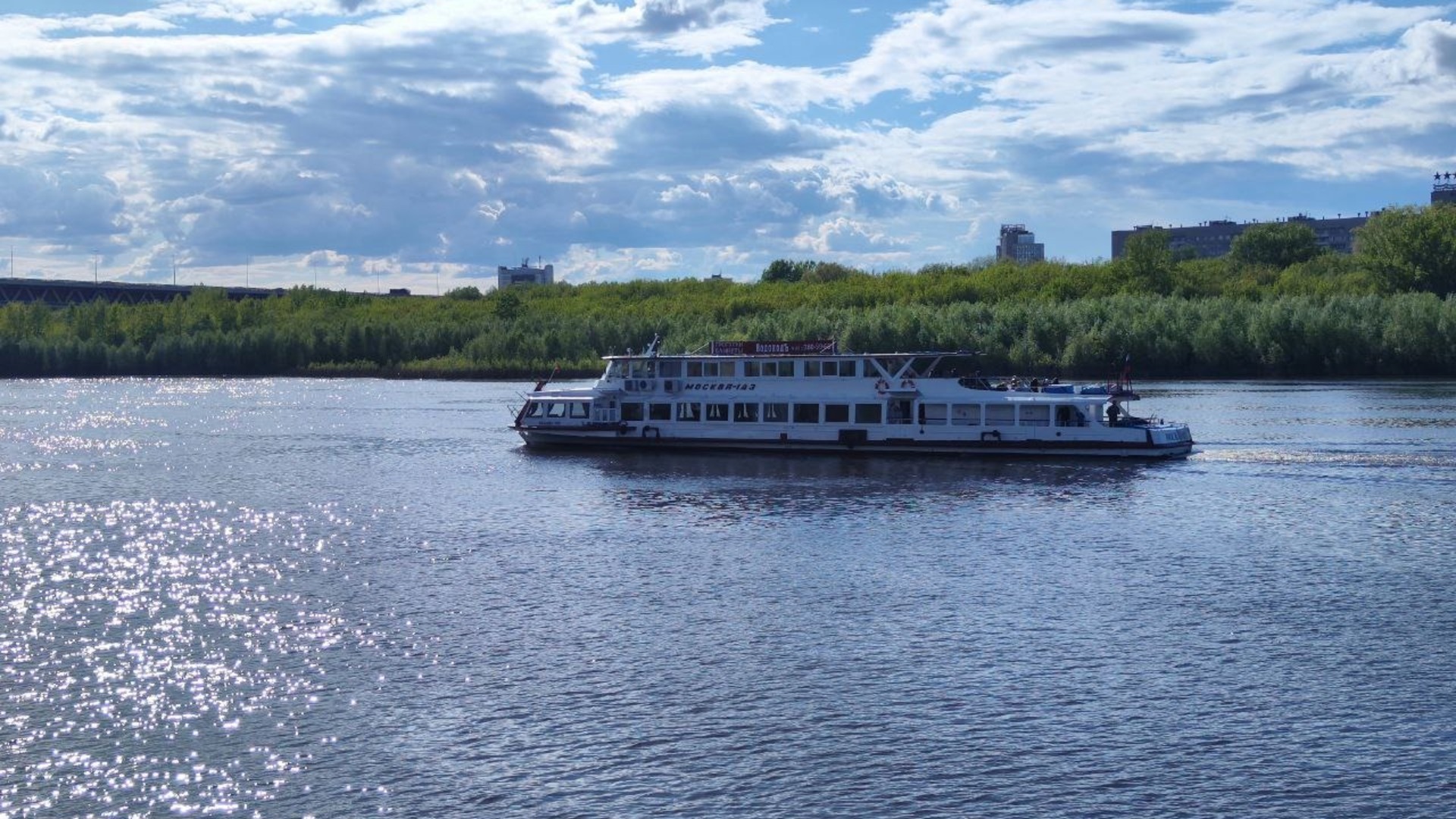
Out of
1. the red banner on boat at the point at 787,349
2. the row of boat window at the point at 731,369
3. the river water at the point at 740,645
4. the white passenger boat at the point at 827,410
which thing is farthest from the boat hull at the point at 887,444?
the red banner on boat at the point at 787,349

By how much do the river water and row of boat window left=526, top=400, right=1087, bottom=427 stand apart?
5437 mm

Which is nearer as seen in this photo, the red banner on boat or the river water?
the river water

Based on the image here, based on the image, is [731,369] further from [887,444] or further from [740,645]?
[740,645]

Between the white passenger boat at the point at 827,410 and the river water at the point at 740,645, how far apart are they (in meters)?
4.62

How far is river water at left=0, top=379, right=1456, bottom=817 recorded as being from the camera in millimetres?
28453

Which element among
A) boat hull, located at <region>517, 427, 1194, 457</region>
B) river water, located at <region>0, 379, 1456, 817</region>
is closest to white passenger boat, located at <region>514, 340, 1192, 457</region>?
boat hull, located at <region>517, 427, 1194, 457</region>

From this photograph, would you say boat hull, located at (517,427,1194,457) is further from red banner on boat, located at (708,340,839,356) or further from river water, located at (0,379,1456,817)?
red banner on boat, located at (708,340,839,356)

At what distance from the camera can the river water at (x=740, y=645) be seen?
93.4 feet

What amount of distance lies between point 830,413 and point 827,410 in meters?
0.19

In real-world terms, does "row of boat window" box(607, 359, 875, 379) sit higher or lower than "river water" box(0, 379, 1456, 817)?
higher

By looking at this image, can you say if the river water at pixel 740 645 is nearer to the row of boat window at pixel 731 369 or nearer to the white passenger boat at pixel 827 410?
the white passenger boat at pixel 827 410

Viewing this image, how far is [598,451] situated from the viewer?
89.1 meters

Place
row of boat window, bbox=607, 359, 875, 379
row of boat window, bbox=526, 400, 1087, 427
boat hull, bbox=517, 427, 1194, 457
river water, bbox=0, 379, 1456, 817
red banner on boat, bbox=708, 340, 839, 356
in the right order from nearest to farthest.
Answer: river water, bbox=0, 379, 1456, 817 → boat hull, bbox=517, 427, 1194, 457 → row of boat window, bbox=526, 400, 1087, 427 → row of boat window, bbox=607, 359, 875, 379 → red banner on boat, bbox=708, 340, 839, 356

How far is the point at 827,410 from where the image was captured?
8369 cm
